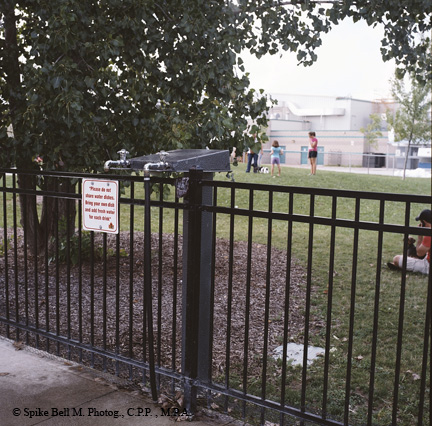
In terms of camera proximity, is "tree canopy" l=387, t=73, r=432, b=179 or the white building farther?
the white building

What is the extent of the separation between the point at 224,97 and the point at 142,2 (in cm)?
164

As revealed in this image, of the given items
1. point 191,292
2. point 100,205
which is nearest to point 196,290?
point 191,292

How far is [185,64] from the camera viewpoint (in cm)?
713

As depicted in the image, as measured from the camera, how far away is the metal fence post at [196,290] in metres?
3.61

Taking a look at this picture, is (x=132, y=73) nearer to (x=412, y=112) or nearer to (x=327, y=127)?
(x=412, y=112)

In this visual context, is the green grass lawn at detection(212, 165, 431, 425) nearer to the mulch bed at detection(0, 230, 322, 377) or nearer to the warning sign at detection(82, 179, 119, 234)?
the mulch bed at detection(0, 230, 322, 377)

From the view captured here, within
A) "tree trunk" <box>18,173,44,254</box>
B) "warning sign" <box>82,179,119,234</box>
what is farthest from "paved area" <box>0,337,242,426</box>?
"tree trunk" <box>18,173,44,254</box>

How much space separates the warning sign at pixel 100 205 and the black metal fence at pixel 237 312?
0.11m

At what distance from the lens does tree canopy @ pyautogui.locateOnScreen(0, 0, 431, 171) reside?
6.30 meters

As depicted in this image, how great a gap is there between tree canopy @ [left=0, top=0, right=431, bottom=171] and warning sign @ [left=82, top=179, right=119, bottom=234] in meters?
2.19

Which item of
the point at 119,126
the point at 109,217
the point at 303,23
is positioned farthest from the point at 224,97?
the point at 109,217

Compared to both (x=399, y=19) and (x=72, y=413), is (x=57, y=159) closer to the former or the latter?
(x=72, y=413)

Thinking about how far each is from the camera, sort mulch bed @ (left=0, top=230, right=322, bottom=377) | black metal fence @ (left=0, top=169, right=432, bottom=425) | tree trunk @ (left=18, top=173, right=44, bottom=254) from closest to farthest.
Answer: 1. black metal fence @ (left=0, top=169, right=432, bottom=425)
2. mulch bed @ (left=0, top=230, right=322, bottom=377)
3. tree trunk @ (left=18, top=173, right=44, bottom=254)

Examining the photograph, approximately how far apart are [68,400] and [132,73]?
4510 mm
